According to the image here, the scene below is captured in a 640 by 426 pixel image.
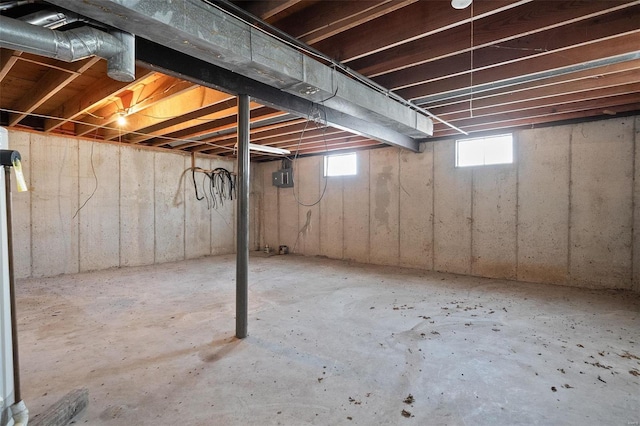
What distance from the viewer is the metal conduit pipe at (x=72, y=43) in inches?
52.5

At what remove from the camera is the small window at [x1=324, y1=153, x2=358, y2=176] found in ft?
19.7

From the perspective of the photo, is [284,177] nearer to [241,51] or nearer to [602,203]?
[241,51]

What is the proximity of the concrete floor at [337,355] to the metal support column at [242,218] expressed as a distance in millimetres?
246

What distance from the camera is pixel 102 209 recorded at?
5121 mm

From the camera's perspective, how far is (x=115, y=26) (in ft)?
5.12

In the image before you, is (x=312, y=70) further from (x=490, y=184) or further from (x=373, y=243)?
(x=373, y=243)

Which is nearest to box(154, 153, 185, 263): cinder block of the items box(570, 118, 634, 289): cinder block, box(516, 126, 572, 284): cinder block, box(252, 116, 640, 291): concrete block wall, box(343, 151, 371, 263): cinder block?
box(252, 116, 640, 291): concrete block wall

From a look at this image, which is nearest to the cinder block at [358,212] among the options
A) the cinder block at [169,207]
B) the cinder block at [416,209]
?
the cinder block at [416,209]

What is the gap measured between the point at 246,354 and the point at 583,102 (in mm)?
4332

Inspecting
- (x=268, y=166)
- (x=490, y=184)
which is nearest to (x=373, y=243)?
(x=490, y=184)

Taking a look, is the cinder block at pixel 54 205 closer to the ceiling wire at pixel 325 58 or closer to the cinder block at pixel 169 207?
the cinder block at pixel 169 207

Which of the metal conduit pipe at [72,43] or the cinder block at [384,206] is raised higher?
the metal conduit pipe at [72,43]

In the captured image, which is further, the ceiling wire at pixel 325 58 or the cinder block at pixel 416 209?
the cinder block at pixel 416 209

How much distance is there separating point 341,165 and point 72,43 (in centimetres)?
498
